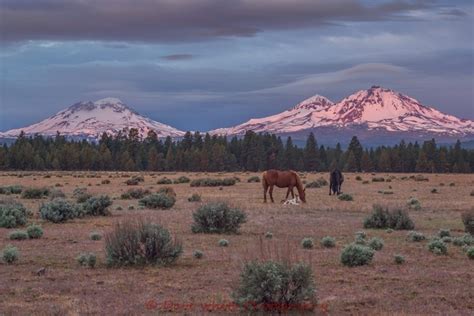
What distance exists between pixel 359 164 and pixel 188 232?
106734 mm

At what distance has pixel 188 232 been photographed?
21.6 metres

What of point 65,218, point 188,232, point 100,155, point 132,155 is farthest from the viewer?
point 132,155

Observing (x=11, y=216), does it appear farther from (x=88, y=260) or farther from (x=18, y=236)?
(x=88, y=260)

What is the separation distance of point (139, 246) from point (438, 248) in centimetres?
741

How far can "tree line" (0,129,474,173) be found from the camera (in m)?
121

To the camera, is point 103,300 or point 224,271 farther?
point 224,271

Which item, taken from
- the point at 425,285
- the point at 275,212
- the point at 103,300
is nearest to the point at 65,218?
the point at 275,212

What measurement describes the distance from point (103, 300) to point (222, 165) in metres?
114

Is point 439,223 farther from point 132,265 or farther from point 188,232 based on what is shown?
point 132,265

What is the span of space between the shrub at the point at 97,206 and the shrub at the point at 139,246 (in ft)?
39.3

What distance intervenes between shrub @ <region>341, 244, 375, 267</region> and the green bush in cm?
682

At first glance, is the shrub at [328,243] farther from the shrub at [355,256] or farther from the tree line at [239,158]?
the tree line at [239,158]

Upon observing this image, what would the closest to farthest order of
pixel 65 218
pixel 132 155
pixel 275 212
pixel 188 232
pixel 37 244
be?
pixel 37 244
pixel 188 232
pixel 65 218
pixel 275 212
pixel 132 155

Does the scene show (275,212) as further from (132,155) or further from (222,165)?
(132,155)
